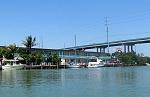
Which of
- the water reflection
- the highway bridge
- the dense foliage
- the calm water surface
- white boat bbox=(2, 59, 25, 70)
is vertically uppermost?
the highway bridge

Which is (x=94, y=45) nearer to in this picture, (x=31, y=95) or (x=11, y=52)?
(x=11, y=52)

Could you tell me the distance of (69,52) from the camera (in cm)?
11681

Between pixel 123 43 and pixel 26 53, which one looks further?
pixel 123 43

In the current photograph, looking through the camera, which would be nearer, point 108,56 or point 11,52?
point 11,52

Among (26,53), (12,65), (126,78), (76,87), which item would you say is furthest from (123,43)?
(76,87)

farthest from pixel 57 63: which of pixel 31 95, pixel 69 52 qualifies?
pixel 31 95

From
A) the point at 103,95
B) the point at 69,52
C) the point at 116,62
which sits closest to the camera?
the point at 103,95

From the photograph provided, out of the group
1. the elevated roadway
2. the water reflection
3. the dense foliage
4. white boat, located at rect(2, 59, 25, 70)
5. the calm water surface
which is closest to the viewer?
the calm water surface

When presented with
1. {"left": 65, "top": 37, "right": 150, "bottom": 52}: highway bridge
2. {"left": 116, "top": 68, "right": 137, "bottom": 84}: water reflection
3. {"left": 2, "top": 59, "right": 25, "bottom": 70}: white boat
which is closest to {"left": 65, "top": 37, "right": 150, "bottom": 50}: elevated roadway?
{"left": 65, "top": 37, "right": 150, "bottom": 52}: highway bridge

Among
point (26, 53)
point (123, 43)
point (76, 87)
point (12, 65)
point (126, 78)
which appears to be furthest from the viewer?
point (123, 43)

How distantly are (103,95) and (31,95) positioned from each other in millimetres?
5299

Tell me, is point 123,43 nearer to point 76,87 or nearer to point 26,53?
point 26,53

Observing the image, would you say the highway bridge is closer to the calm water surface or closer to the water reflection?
the water reflection

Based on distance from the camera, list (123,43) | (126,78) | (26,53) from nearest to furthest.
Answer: (126,78)
(26,53)
(123,43)
